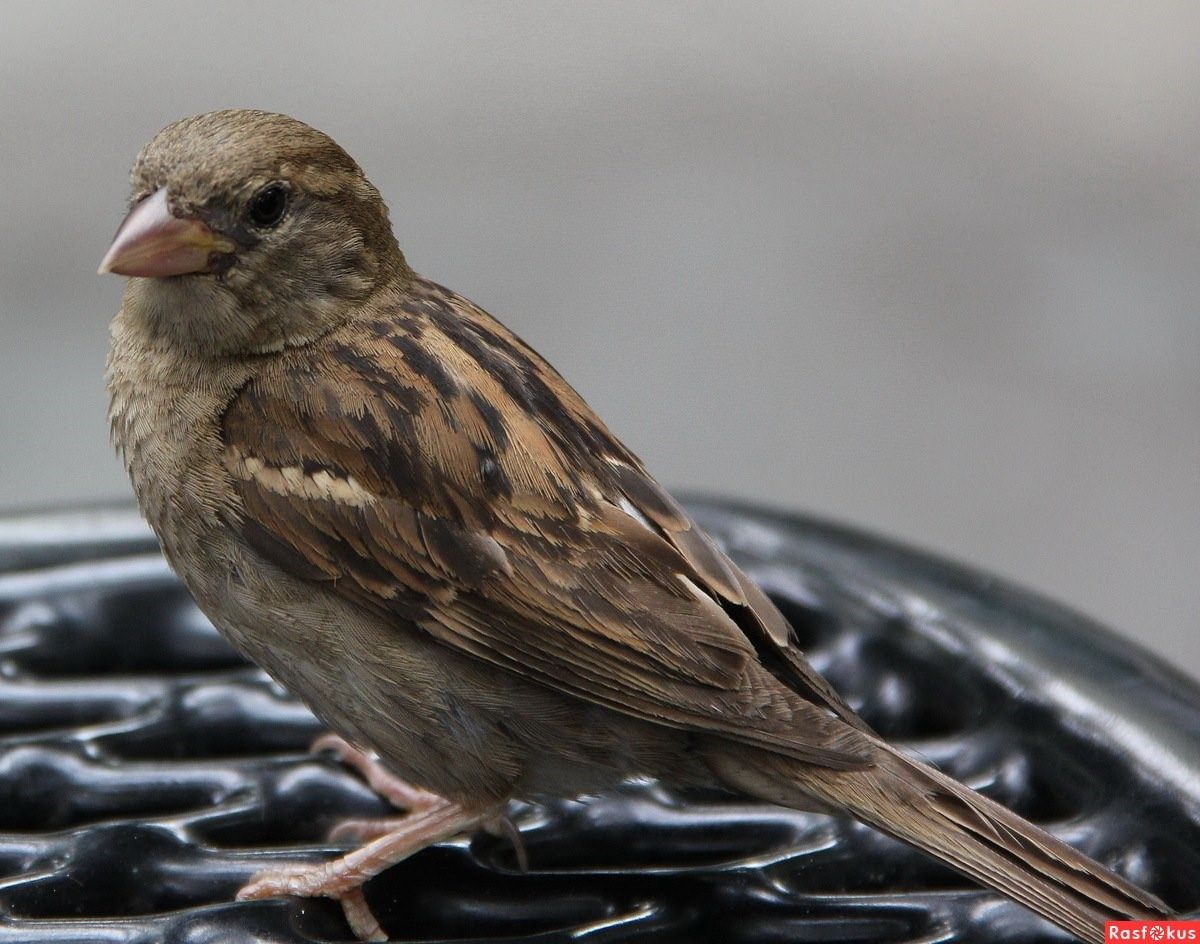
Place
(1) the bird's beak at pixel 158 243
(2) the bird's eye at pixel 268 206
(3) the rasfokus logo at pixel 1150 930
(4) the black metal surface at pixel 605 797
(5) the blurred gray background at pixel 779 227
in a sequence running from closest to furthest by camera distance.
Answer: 1. (3) the rasfokus logo at pixel 1150 930
2. (4) the black metal surface at pixel 605 797
3. (1) the bird's beak at pixel 158 243
4. (2) the bird's eye at pixel 268 206
5. (5) the blurred gray background at pixel 779 227

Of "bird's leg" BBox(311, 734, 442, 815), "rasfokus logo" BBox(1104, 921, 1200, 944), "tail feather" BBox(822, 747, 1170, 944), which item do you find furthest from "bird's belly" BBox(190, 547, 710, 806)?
"rasfokus logo" BBox(1104, 921, 1200, 944)

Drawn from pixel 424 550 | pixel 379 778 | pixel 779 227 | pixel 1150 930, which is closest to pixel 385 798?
pixel 379 778

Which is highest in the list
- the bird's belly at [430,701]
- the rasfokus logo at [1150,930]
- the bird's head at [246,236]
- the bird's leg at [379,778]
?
the bird's head at [246,236]

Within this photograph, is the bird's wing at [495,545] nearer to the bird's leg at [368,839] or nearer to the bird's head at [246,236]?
the bird's head at [246,236]

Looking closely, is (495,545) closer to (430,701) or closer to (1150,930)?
(430,701)

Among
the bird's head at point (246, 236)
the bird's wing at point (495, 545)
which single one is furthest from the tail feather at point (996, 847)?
the bird's head at point (246, 236)

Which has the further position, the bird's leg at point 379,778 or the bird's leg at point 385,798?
the bird's leg at point 379,778

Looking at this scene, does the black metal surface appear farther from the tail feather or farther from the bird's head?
the bird's head
